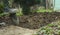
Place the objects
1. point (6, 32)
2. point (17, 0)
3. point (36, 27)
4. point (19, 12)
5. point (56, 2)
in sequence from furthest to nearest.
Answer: point (56, 2)
point (19, 12)
point (17, 0)
point (36, 27)
point (6, 32)

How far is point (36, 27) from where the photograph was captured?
7.80 m

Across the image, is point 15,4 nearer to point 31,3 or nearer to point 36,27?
point 31,3

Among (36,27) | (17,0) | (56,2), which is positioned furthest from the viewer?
(56,2)

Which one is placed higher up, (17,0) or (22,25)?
(17,0)

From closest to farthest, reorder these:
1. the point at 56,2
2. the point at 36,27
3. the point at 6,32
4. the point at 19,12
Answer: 1. the point at 6,32
2. the point at 36,27
3. the point at 19,12
4. the point at 56,2

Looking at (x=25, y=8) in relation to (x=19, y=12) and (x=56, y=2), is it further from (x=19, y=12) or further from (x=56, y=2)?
(x=56, y=2)

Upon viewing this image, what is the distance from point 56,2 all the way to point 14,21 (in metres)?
5.55

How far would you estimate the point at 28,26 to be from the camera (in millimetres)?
7906

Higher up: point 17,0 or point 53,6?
point 17,0

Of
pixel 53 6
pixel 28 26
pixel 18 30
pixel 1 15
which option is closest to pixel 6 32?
pixel 18 30

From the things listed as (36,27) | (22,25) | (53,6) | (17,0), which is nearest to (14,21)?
(22,25)

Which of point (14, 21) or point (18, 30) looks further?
point (14, 21)

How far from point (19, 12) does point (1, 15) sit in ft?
3.85

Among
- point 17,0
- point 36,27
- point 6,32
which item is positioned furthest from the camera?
point 17,0
